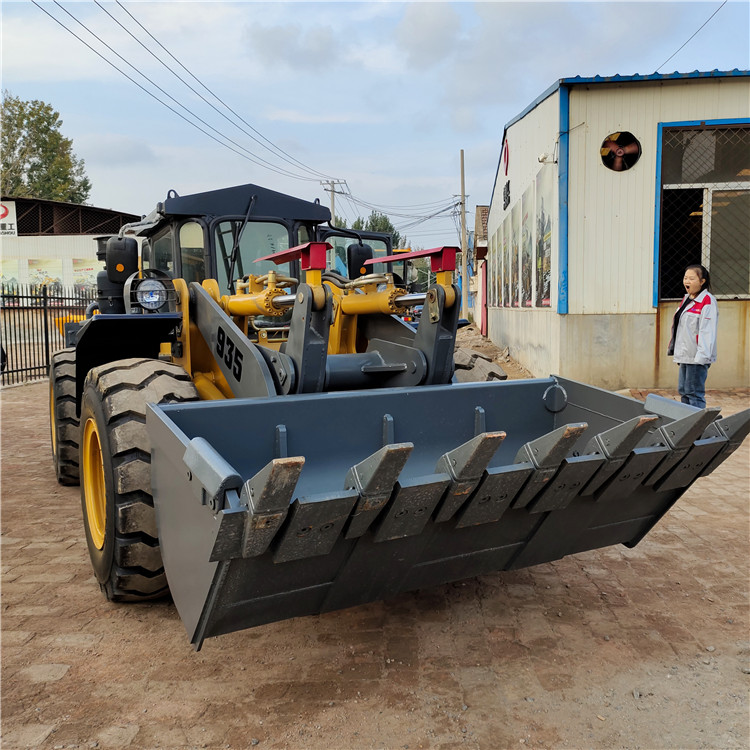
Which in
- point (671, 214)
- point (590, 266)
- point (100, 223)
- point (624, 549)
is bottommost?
point (624, 549)

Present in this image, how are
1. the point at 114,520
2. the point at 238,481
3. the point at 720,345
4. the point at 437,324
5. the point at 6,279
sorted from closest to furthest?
the point at 238,481 < the point at 114,520 < the point at 437,324 < the point at 720,345 < the point at 6,279

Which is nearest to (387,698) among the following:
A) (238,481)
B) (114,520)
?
(238,481)

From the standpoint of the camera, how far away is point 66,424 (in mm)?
5496

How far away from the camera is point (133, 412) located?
320 cm

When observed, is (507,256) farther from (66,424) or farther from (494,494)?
(494,494)

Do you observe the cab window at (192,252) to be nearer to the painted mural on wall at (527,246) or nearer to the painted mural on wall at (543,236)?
the painted mural on wall at (543,236)

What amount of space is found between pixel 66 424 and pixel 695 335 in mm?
5552

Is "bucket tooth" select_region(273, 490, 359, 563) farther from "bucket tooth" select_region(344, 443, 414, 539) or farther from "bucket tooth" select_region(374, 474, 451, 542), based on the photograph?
"bucket tooth" select_region(374, 474, 451, 542)

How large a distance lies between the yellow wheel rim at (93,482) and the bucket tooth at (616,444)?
2.54 metres

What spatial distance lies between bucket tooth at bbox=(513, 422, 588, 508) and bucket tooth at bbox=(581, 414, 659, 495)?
206 millimetres

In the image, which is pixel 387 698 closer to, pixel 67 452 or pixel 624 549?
pixel 624 549

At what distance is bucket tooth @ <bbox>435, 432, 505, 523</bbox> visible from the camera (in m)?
2.25

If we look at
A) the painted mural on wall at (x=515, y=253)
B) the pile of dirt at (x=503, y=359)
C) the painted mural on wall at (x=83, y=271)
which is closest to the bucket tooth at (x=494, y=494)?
the pile of dirt at (x=503, y=359)

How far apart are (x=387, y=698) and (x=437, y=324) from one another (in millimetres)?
2019
